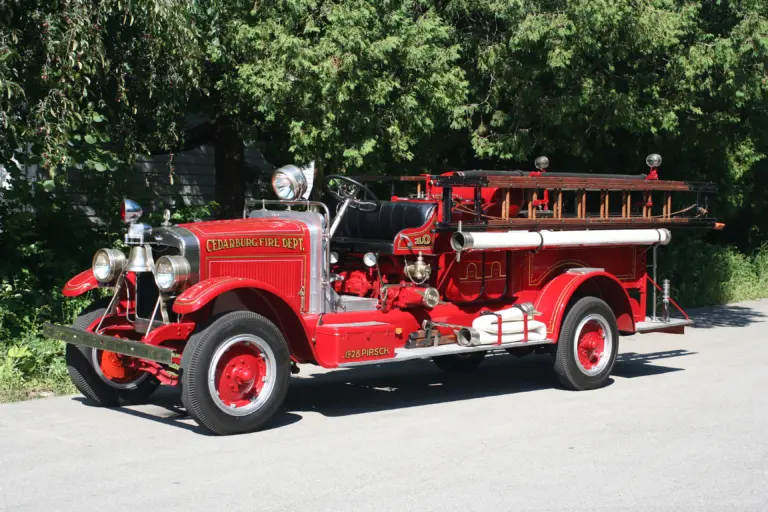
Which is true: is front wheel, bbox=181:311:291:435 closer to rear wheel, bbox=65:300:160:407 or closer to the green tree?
rear wheel, bbox=65:300:160:407

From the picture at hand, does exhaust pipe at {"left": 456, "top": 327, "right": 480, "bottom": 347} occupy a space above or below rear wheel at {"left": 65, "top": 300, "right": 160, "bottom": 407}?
above

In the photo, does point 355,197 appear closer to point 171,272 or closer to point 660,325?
point 171,272

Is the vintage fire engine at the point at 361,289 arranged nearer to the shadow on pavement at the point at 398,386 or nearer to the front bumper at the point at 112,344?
the front bumper at the point at 112,344

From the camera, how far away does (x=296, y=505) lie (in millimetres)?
6121

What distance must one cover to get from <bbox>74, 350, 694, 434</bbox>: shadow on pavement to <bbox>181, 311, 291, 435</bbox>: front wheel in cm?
34

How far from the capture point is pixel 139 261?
27.9 ft

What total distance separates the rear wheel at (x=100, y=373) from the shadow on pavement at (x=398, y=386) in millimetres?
156

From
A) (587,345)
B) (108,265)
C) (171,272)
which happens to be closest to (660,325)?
(587,345)

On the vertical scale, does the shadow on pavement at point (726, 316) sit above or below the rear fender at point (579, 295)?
below

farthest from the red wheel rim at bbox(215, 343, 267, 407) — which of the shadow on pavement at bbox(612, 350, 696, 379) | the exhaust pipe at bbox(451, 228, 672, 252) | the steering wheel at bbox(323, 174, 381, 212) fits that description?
the shadow on pavement at bbox(612, 350, 696, 379)

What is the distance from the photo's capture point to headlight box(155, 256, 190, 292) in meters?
8.10

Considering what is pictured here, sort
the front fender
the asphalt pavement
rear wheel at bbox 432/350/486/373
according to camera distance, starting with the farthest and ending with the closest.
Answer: rear wheel at bbox 432/350/486/373 → the front fender → the asphalt pavement

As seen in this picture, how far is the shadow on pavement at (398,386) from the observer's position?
904cm

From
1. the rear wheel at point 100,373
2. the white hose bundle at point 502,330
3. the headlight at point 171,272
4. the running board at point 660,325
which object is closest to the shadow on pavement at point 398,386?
the rear wheel at point 100,373
